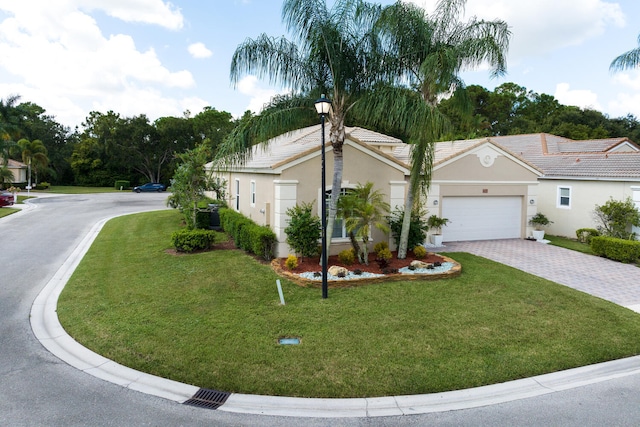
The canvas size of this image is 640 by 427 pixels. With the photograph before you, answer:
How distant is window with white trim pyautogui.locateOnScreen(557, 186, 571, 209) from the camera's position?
745 inches

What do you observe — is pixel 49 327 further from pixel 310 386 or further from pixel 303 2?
pixel 303 2

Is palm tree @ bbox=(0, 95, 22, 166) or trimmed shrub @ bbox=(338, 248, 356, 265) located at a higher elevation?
palm tree @ bbox=(0, 95, 22, 166)

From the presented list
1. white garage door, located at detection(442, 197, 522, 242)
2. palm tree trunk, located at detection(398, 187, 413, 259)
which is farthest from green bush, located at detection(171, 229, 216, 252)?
white garage door, located at detection(442, 197, 522, 242)

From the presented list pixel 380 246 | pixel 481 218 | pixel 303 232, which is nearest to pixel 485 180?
pixel 481 218

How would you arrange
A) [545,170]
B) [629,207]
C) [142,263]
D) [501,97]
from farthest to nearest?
1. [501,97]
2. [545,170]
3. [629,207]
4. [142,263]

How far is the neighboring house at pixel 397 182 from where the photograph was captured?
12.5 m

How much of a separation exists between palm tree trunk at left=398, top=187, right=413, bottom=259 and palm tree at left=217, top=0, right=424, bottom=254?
245cm

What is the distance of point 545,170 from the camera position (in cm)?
2034

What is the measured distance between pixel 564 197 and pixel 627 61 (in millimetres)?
6234

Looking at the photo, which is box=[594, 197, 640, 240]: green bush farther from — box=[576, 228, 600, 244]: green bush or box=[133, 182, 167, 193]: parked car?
box=[133, 182, 167, 193]: parked car

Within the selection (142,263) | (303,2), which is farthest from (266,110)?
(142,263)

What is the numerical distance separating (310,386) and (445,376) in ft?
6.82

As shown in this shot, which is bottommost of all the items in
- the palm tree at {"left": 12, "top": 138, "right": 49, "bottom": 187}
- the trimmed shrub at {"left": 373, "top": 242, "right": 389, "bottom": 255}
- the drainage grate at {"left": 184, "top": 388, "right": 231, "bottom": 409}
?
the drainage grate at {"left": 184, "top": 388, "right": 231, "bottom": 409}

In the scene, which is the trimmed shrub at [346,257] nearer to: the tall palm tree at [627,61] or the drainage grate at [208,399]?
the drainage grate at [208,399]
